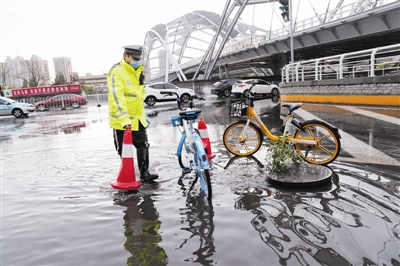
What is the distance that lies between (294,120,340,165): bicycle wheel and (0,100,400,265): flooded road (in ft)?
0.84

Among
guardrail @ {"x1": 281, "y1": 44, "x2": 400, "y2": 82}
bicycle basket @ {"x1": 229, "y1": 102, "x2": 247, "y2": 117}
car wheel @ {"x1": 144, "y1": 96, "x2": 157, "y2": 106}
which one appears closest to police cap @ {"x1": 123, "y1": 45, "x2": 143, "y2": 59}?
bicycle basket @ {"x1": 229, "y1": 102, "x2": 247, "y2": 117}

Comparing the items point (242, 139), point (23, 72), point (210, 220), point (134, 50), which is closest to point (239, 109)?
point (242, 139)

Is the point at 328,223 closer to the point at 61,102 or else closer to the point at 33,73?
the point at 61,102

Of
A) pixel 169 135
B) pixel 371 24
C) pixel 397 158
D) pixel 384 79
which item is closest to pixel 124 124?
pixel 397 158

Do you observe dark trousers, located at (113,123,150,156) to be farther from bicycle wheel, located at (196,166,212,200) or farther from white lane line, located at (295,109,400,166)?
white lane line, located at (295,109,400,166)

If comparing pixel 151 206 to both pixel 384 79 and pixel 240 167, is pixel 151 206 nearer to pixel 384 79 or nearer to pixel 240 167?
pixel 240 167

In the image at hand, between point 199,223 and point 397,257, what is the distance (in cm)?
172

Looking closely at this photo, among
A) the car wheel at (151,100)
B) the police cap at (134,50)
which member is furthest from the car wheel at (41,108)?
the police cap at (134,50)

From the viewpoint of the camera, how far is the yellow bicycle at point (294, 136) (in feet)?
16.0

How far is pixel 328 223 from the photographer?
3.02 metres

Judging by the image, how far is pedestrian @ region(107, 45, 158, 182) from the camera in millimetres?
4199

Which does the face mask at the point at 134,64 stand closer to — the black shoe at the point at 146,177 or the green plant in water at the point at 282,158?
the black shoe at the point at 146,177

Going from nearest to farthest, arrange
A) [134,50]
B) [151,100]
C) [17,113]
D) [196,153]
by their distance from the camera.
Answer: [196,153] → [134,50] → [17,113] → [151,100]

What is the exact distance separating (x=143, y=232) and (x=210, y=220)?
0.69 meters
